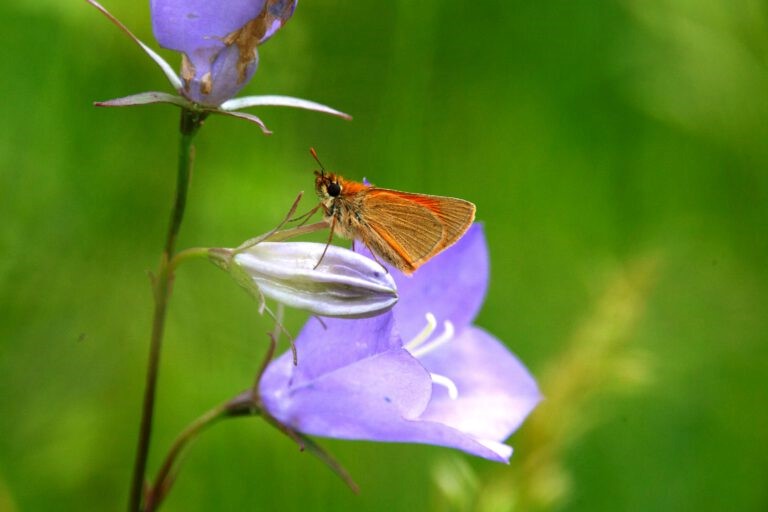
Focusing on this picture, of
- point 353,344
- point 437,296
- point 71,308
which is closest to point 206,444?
point 71,308

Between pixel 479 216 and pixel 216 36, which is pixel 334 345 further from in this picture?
pixel 479 216

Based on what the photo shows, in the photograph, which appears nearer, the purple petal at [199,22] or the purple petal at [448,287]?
the purple petal at [199,22]

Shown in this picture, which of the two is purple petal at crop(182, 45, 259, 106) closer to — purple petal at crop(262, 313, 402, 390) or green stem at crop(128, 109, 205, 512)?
green stem at crop(128, 109, 205, 512)

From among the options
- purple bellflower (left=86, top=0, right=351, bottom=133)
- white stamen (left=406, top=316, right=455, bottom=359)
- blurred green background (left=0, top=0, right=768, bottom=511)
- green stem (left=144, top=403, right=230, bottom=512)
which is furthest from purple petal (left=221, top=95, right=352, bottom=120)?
blurred green background (left=0, top=0, right=768, bottom=511)

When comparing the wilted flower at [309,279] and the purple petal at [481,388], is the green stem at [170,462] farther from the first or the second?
the purple petal at [481,388]

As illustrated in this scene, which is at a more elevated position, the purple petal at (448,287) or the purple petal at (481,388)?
the purple petal at (448,287)

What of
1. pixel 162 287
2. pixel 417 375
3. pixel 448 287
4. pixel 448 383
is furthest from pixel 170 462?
pixel 448 287

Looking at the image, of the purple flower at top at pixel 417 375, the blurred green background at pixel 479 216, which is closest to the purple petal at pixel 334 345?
the purple flower at top at pixel 417 375
